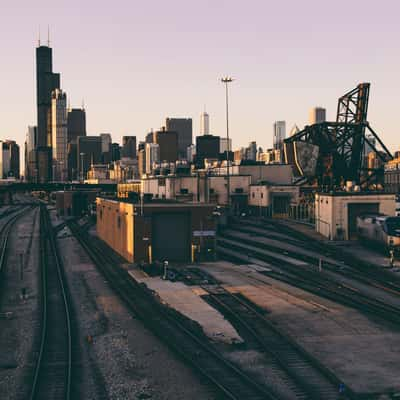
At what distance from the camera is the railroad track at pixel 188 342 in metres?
20.2

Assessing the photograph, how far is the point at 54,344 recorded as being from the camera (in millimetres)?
26297

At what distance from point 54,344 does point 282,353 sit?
1024cm

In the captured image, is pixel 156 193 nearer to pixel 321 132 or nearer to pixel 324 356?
pixel 321 132

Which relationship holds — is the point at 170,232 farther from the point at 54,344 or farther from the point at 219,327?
the point at 54,344

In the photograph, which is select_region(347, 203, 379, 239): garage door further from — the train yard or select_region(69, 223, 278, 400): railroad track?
select_region(69, 223, 278, 400): railroad track

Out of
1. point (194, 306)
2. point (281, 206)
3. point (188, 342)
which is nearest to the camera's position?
point (188, 342)

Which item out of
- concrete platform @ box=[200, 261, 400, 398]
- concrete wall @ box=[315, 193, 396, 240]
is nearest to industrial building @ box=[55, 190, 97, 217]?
concrete wall @ box=[315, 193, 396, 240]

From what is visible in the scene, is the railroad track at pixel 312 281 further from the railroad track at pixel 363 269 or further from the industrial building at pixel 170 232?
the industrial building at pixel 170 232

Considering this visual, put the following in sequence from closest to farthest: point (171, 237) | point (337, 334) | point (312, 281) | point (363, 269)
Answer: point (337, 334) < point (312, 281) < point (363, 269) < point (171, 237)

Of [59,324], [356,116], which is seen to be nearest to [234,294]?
[59,324]

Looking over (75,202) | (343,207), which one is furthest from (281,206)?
(75,202)

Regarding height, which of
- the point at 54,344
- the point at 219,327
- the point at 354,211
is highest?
the point at 354,211

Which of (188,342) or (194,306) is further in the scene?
(194,306)

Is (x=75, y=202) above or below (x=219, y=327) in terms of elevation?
above
